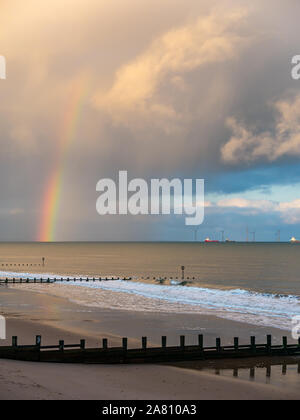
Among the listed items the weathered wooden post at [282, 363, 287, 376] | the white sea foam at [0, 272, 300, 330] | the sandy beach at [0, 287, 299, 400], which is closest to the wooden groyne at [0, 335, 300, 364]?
the sandy beach at [0, 287, 299, 400]

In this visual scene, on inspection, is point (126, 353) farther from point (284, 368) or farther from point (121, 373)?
point (284, 368)

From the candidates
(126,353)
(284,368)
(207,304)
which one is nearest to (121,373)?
(126,353)

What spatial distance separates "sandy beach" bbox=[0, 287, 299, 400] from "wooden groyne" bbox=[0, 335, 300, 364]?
3.17ft

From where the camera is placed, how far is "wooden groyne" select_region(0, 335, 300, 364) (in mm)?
24000

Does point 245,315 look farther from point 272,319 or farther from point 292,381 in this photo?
point 292,381

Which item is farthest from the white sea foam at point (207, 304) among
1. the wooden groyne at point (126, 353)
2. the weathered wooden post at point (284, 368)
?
the weathered wooden post at point (284, 368)

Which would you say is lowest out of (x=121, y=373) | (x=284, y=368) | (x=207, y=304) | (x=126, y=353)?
(x=207, y=304)

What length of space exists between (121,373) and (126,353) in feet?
9.14

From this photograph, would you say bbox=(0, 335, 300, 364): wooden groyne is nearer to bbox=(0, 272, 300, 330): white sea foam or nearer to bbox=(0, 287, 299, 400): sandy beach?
bbox=(0, 287, 299, 400): sandy beach

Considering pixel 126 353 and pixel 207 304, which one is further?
pixel 207 304

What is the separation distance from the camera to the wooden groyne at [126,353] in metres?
24.0

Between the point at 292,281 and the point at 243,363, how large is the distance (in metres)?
86.8

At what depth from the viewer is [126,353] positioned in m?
25.4
